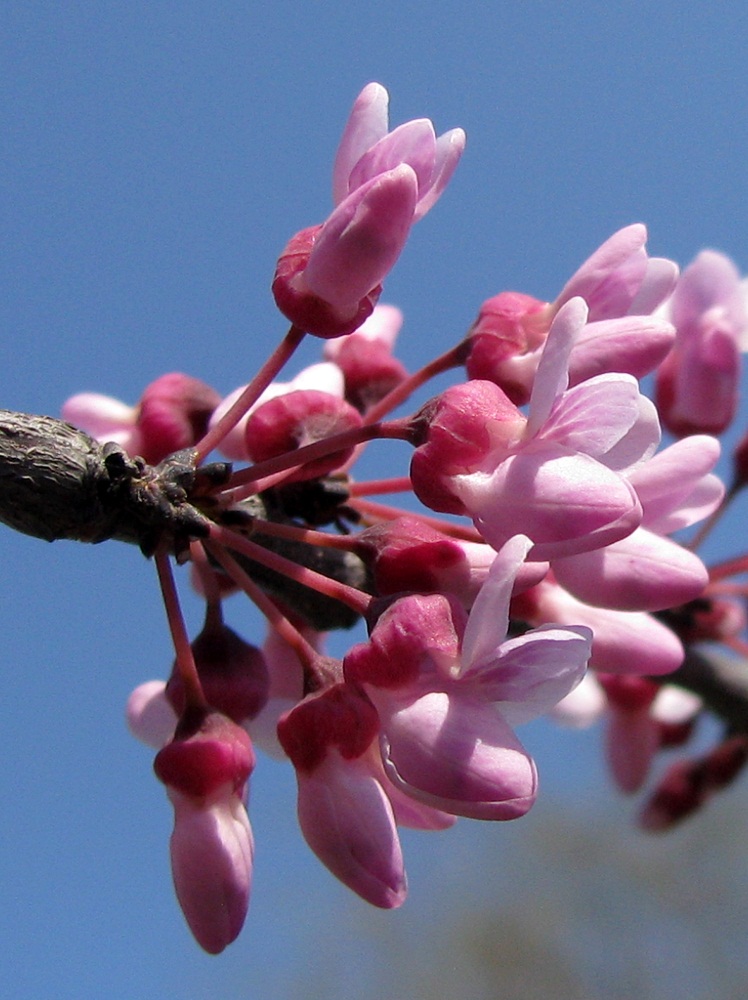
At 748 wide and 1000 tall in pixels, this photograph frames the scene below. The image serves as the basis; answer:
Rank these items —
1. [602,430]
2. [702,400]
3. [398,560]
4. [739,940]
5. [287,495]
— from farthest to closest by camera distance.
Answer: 1. [739,940]
2. [702,400]
3. [287,495]
4. [398,560]
5. [602,430]

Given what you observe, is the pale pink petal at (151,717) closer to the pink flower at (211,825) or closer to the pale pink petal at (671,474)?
the pink flower at (211,825)

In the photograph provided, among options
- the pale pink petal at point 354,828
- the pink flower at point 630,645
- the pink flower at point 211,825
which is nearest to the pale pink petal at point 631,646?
the pink flower at point 630,645

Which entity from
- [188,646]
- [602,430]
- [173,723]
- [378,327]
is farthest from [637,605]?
[378,327]

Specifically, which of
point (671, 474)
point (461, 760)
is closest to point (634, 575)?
point (671, 474)

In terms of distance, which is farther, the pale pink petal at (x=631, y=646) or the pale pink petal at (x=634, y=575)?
the pale pink petal at (x=631, y=646)

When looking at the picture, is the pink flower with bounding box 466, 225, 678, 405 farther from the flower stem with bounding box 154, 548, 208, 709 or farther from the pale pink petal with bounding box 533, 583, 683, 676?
the flower stem with bounding box 154, 548, 208, 709

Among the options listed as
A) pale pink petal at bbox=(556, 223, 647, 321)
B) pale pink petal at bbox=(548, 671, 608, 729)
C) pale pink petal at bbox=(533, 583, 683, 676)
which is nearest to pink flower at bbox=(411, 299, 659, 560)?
pale pink petal at bbox=(556, 223, 647, 321)

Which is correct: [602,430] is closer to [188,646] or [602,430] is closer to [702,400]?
[188,646]
